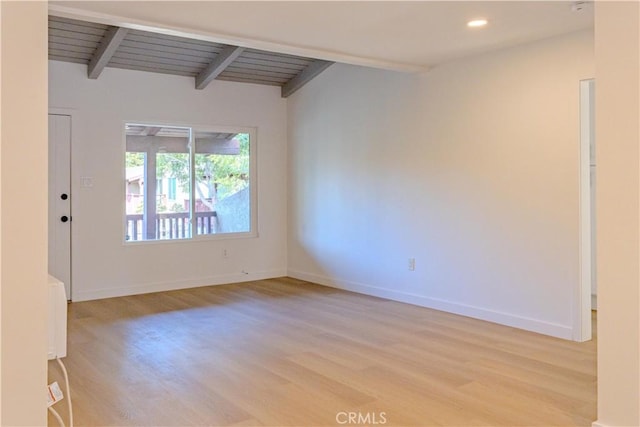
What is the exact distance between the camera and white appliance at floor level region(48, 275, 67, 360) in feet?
4.91

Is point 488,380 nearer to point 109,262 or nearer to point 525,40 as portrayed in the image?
point 525,40

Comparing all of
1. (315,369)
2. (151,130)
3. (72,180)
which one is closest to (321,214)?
(151,130)

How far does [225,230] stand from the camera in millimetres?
6809

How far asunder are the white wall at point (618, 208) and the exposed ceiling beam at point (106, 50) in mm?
3929

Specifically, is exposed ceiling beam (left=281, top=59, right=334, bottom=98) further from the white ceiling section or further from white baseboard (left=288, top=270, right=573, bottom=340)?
white baseboard (left=288, top=270, right=573, bottom=340)

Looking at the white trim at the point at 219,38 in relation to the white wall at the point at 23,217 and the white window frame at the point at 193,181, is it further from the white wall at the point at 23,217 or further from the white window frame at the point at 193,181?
the white wall at the point at 23,217

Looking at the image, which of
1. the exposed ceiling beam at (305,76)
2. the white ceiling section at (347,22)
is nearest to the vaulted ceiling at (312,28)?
the white ceiling section at (347,22)

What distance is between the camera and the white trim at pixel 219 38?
343cm

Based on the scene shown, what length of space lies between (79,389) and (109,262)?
293 cm

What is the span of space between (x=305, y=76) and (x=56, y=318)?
5449mm

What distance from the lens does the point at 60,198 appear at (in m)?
5.61

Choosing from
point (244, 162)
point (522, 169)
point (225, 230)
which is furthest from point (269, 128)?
point (522, 169)

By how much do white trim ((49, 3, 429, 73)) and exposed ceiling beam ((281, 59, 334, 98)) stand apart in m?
1.45

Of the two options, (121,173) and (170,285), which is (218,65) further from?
(170,285)
